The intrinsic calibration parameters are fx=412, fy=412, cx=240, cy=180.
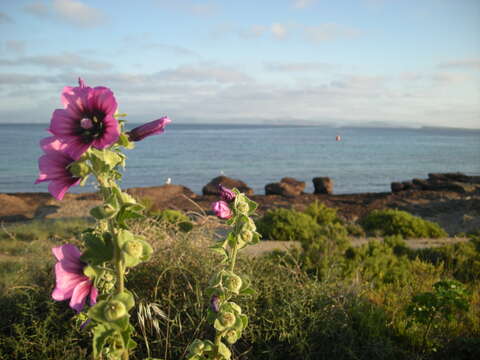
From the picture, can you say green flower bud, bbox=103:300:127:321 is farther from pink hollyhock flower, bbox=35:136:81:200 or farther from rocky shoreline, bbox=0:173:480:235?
rocky shoreline, bbox=0:173:480:235

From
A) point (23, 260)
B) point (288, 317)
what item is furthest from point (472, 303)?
point (23, 260)

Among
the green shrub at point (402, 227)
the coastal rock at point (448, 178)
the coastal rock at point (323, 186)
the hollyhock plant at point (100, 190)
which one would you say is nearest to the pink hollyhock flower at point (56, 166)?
the hollyhock plant at point (100, 190)

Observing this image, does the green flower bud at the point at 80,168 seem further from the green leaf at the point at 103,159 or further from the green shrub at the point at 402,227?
the green shrub at the point at 402,227

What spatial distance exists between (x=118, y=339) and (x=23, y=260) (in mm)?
4333

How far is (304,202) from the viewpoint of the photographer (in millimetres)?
16125

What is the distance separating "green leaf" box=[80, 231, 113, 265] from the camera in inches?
43.5

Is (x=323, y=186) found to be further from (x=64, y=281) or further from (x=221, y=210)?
(x=64, y=281)

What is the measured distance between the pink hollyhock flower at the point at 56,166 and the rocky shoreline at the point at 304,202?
10.4 metres

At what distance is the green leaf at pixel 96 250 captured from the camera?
1.10 metres

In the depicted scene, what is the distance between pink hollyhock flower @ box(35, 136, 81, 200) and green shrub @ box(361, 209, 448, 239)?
879 centimetres

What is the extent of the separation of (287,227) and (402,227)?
114 inches

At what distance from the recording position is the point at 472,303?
4.59 metres

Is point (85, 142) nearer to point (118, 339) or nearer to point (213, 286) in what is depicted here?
point (118, 339)

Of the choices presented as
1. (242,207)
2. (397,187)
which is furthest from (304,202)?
(242,207)
